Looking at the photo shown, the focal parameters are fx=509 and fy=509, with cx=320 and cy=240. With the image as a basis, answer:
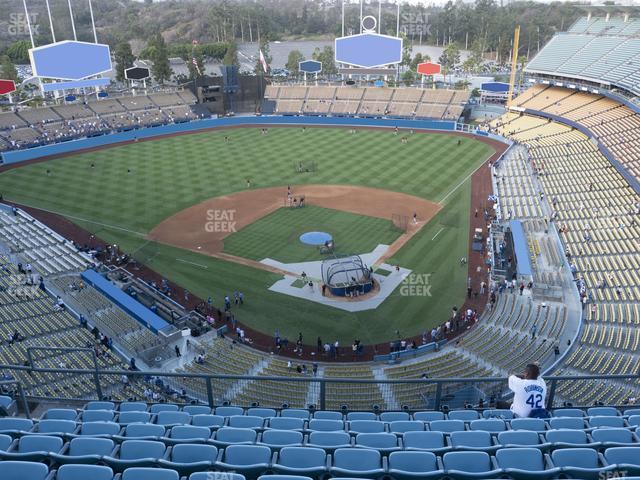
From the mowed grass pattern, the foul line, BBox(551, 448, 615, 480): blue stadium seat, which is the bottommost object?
the foul line

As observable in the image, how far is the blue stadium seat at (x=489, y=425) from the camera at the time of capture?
925 cm

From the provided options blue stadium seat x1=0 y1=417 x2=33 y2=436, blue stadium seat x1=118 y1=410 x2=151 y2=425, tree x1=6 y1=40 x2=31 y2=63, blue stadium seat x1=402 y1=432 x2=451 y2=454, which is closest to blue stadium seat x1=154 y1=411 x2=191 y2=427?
blue stadium seat x1=118 y1=410 x2=151 y2=425

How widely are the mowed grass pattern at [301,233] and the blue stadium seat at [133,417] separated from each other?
23941mm

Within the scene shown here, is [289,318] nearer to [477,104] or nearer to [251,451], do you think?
[251,451]

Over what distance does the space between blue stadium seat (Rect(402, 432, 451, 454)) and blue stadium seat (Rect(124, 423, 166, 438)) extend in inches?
163

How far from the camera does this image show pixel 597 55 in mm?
62688

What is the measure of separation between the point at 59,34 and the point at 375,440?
170 m

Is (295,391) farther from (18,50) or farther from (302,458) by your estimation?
(18,50)

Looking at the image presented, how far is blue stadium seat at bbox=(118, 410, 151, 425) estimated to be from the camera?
9.62 metres

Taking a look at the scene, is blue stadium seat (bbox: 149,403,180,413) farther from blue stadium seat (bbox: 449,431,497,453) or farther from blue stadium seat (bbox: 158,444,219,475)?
blue stadium seat (bbox: 449,431,497,453)

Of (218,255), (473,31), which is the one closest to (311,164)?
(218,255)

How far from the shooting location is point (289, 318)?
27.8m

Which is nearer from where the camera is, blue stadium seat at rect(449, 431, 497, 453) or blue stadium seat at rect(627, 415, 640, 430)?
blue stadium seat at rect(449, 431, 497, 453)

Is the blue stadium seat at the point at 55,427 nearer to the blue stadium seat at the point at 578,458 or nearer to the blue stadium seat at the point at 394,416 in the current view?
the blue stadium seat at the point at 394,416
